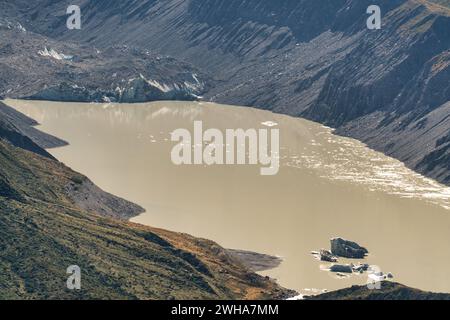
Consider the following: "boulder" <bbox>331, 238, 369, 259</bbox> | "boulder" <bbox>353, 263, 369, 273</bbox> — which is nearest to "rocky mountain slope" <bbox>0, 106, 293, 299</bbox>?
"boulder" <bbox>353, 263, 369, 273</bbox>

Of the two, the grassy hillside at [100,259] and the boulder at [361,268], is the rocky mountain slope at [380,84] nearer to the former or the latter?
the boulder at [361,268]

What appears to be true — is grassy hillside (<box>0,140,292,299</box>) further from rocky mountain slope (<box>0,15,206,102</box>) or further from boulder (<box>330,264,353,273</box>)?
rocky mountain slope (<box>0,15,206,102</box>)

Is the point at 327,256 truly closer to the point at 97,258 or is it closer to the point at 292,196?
the point at 97,258

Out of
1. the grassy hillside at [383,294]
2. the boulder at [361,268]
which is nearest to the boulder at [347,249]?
the boulder at [361,268]

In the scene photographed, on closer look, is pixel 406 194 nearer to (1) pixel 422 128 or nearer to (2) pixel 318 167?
(2) pixel 318 167

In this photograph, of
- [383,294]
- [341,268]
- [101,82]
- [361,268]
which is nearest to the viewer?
[383,294]

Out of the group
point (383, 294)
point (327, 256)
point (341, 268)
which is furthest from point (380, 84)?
point (383, 294)
